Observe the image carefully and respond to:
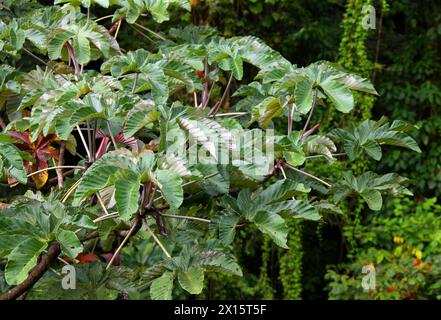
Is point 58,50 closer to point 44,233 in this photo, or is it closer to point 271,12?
point 44,233

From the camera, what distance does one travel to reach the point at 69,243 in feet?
5.33

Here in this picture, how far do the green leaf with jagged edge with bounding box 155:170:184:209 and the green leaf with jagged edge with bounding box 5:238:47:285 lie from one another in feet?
1.01

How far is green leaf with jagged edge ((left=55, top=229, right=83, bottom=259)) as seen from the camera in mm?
1606

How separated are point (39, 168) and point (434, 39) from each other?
12.3 feet

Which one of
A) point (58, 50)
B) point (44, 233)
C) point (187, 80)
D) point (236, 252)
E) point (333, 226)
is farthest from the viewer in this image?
point (333, 226)

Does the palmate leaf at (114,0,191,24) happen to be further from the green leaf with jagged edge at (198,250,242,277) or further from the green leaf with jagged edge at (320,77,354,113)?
the green leaf with jagged edge at (198,250,242,277)

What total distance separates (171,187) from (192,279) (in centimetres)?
27

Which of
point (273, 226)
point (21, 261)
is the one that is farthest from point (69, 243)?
point (273, 226)

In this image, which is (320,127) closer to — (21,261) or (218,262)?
(218,262)

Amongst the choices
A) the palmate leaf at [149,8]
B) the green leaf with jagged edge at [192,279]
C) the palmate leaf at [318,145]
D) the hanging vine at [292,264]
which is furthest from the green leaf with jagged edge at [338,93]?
the hanging vine at [292,264]

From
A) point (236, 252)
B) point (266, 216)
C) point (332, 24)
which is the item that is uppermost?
point (266, 216)

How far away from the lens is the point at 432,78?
17.7ft

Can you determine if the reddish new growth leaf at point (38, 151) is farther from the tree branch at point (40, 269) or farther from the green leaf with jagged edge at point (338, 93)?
the green leaf with jagged edge at point (338, 93)
